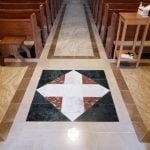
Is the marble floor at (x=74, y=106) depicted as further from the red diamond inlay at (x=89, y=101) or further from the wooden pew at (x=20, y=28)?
the wooden pew at (x=20, y=28)

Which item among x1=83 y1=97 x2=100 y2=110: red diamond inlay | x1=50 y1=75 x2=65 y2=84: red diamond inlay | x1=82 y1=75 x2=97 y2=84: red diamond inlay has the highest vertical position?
x1=82 y1=75 x2=97 y2=84: red diamond inlay

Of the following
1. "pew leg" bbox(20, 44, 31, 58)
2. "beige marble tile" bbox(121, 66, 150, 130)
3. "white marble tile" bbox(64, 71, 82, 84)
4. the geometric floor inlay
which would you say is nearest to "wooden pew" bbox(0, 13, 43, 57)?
"pew leg" bbox(20, 44, 31, 58)

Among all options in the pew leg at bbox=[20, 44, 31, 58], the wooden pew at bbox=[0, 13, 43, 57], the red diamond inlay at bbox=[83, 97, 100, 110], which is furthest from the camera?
the pew leg at bbox=[20, 44, 31, 58]

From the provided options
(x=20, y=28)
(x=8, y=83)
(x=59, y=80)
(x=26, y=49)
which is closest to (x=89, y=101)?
(x=59, y=80)

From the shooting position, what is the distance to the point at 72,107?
201 centimetres

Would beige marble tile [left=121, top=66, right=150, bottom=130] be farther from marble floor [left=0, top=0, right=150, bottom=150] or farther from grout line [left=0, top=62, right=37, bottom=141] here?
grout line [left=0, top=62, right=37, bottom=141]

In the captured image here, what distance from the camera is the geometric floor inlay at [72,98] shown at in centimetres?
191

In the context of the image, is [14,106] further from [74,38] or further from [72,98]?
[74,38]

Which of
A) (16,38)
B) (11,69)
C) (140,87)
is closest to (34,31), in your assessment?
(16,38)

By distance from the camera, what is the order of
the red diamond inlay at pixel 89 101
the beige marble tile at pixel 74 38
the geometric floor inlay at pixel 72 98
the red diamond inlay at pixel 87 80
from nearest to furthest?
the geometric floor inlay at pixel 72 98 → the red diamond inlay at pixel 89 101 → the red diamond inlay at pixel 87 80 → the beige marble tile at pixel 74 38

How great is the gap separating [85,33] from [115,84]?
1.93 m

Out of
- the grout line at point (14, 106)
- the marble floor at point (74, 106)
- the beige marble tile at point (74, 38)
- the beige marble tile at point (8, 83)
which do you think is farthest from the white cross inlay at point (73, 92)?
the beige marble tile at point (74, 38)

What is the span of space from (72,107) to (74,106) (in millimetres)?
26

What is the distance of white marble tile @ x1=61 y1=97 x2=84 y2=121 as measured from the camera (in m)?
1.91
